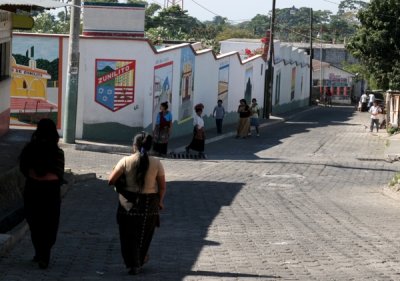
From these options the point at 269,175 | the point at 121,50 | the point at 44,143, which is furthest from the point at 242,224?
the point at 121,50

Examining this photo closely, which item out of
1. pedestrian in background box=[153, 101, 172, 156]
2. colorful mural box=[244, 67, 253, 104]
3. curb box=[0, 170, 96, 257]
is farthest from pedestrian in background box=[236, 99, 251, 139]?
curb box=[0, 170, 96, 257]

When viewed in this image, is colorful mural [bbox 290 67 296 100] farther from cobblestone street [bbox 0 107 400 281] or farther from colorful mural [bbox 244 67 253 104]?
cobblestone street [bbox 0 107 400 281]

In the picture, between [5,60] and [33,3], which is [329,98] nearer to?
[5,60]

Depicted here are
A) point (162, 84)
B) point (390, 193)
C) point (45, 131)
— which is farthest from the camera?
point (162, 84)

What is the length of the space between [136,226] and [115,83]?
20.5 meters

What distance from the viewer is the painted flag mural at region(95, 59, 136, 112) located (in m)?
29.6

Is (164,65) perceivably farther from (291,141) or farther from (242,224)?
(242,224)

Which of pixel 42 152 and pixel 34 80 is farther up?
pixel 34 80

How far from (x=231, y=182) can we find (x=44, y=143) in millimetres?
10949

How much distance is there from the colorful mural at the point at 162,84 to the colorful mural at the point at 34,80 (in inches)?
126

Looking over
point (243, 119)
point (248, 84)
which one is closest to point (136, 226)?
point (243, 119)

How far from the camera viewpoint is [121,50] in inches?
1164

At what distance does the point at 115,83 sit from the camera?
29.8 metres

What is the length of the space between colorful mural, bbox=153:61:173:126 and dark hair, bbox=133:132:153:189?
70.0 ft
